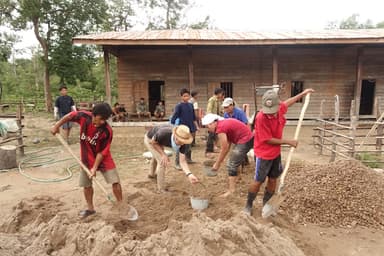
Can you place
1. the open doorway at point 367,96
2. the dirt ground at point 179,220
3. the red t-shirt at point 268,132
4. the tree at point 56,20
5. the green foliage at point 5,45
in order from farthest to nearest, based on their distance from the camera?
1. the green foliage at point 5,45
2. the tree at point 56,20
3. the open doorway at point 367,96
4. the red t-shirt at point 268,132
5. the dirt ground at point 179,220

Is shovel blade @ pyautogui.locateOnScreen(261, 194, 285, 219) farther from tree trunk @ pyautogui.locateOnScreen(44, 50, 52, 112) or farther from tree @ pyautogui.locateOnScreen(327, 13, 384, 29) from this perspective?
tree @ pyautogui.locateOnScreen(327, 13, 384, 29)

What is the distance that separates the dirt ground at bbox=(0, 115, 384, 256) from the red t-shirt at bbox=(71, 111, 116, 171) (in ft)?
2.21

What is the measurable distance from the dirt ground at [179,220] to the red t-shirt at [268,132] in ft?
2.53

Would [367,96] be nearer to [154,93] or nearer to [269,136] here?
[154,93]

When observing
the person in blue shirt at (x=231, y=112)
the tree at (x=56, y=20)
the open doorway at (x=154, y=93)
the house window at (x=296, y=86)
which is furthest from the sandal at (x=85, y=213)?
the tree at (x=56, y=20)

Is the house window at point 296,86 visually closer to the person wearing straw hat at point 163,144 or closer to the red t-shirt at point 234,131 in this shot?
the red t-shirt at point 234,131

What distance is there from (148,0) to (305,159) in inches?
961

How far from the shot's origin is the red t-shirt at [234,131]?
12.1 feet

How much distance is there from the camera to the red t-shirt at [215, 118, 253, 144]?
3701mm

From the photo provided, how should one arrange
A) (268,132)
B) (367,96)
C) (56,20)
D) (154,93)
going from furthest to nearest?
(56,20) < (367,96) < (154,93) < (268,132)

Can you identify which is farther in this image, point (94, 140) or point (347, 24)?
point (347, 24)

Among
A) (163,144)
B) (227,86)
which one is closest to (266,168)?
(163,144)

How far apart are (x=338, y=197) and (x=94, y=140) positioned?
3.25 m

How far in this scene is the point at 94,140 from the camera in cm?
322
